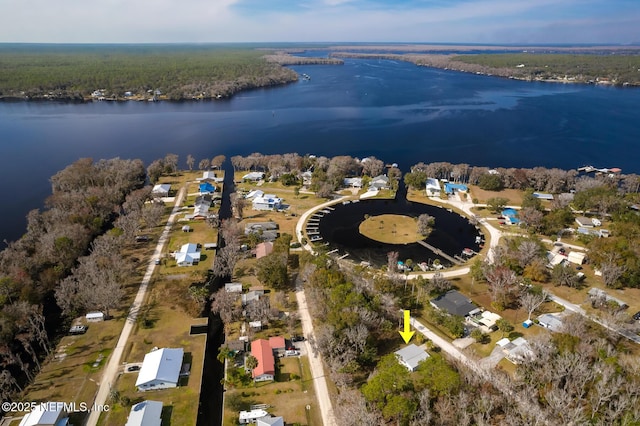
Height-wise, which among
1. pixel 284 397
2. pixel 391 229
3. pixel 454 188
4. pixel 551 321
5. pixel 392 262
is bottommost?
pixel 284 397

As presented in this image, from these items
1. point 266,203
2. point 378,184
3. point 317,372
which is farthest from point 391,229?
point 317,372

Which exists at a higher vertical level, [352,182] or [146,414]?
[352,182]

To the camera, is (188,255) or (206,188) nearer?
(188,255)

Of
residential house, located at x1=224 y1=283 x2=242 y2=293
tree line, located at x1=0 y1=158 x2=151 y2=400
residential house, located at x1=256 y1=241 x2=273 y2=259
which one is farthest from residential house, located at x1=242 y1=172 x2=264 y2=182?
residential house, located at x1=224 y1=283 x2=242 y2=293

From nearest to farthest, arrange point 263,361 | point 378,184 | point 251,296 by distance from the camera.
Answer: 1. point 263,361
2. point 251,296
3. point 378,184

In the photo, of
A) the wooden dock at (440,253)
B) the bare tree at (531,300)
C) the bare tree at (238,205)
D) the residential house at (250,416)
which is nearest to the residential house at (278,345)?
the residential house at (250,416)

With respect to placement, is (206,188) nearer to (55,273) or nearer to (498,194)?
(55,273)

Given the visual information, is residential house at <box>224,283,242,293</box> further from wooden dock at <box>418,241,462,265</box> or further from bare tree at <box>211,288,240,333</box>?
wooden dock at <box>418,241,462,265</box>
